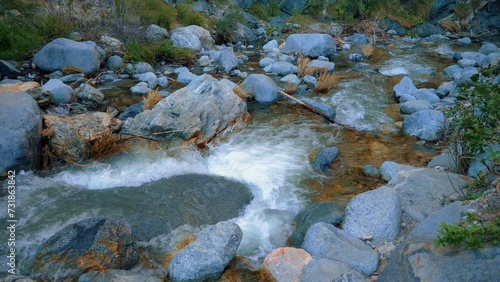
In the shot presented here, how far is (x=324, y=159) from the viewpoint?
5.76m

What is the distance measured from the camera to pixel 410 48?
1448cm

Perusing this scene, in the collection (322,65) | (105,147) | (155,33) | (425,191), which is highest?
(425,191)

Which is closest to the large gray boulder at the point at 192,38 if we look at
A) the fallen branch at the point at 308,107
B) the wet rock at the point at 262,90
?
the wet rock at the point at 262,90

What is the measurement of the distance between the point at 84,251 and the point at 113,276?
1.16 feet

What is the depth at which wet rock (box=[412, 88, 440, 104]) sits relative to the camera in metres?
8.20

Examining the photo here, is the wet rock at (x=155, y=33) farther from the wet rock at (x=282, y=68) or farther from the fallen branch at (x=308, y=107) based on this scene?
the fallen branch at (x=308, y=107)

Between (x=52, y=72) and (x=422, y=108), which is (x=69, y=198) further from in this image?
(x=422, y=108)

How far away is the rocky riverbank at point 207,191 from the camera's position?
3.31 m

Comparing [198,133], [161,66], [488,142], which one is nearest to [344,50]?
[161,66]

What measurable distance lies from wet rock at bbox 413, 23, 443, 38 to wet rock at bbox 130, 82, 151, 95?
1372cm

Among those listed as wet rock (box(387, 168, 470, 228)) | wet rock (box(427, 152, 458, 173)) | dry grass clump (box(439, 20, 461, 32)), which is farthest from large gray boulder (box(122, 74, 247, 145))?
dry grass clump (box(439, 20, 461, 32))

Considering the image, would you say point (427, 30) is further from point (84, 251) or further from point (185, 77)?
point (84, 251)

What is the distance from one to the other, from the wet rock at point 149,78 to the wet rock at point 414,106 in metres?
5.47

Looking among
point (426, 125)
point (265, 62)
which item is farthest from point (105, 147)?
point (265, 62)
